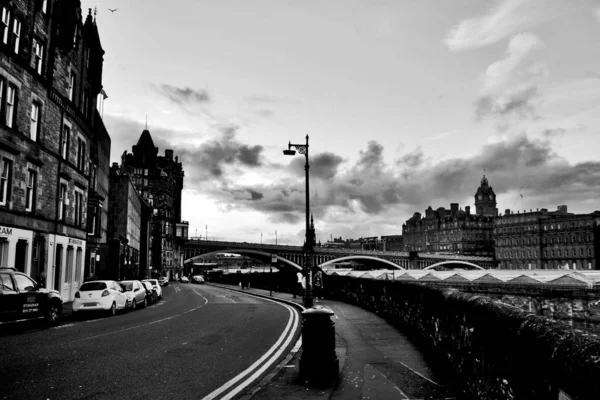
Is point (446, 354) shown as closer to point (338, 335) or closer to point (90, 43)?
point (338, 335)

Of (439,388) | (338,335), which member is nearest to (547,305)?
(338,335)

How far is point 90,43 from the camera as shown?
34562mm

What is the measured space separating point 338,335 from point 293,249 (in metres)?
96.3

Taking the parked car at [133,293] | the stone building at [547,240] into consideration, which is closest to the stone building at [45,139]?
the parked car at [133,293]

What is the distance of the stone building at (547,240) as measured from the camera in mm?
140000

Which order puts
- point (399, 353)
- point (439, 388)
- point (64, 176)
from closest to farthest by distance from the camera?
point (439, 388)
point (399, 353)
point (64, 176)

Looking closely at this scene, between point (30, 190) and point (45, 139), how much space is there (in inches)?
121

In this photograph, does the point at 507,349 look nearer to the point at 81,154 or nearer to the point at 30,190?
the point at 30,190

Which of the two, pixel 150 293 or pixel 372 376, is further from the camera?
pixel 150 293

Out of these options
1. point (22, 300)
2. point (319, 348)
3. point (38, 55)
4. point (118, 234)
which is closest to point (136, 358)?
point (319, 348)

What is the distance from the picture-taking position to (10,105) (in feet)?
73.6

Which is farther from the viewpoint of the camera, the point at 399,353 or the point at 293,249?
the point at 293,249

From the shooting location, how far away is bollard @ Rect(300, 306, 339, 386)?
8219 millimetres

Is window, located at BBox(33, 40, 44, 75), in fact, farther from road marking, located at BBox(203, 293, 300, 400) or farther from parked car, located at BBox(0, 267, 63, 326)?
road marking, located at BBox(203, 293, 300, 400)
